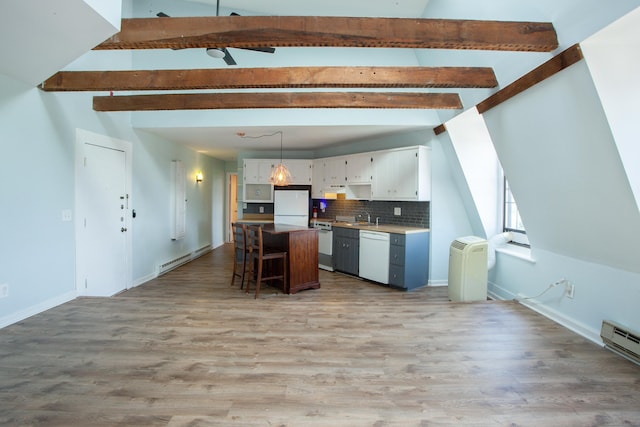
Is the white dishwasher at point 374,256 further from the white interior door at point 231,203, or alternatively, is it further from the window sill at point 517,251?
the white interior door at point 231,203

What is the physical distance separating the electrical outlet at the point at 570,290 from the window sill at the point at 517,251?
55cm

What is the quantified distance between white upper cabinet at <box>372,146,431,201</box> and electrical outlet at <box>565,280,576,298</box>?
7.13 ft

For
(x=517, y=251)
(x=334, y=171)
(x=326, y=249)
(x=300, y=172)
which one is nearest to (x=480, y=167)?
(x=517, y=251)

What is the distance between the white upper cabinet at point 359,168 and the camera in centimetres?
566

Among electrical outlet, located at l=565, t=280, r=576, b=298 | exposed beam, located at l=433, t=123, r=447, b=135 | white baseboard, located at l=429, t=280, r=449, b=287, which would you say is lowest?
white baseboard, located at l=429, t=280, r=449, b=287

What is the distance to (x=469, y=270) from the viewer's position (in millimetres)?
4004

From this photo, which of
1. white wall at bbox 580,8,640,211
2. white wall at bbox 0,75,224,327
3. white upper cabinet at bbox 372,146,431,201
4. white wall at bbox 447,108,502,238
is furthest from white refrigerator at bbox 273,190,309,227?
white wall at bbox 580,8,640,211

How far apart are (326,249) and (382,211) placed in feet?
4.15

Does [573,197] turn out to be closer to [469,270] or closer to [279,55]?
[469,270]

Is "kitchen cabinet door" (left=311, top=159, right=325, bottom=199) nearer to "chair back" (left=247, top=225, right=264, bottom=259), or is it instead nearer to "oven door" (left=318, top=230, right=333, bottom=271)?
"oven door" (left=318, top=230, right=333, bottom=271)

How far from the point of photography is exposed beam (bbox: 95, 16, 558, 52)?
221cm

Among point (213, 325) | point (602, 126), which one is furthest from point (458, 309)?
point (213, 325)

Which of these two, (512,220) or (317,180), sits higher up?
(317,180)

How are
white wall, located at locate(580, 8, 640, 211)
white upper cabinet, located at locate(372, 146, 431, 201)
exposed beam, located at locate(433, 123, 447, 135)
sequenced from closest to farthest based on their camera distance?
white wall, located at locate(580, 8, 640, 211)
exposed beam, located at locate(433, 123, 447, 135)
white upper cabinet, located at locate(372, 146, 431, 201)
